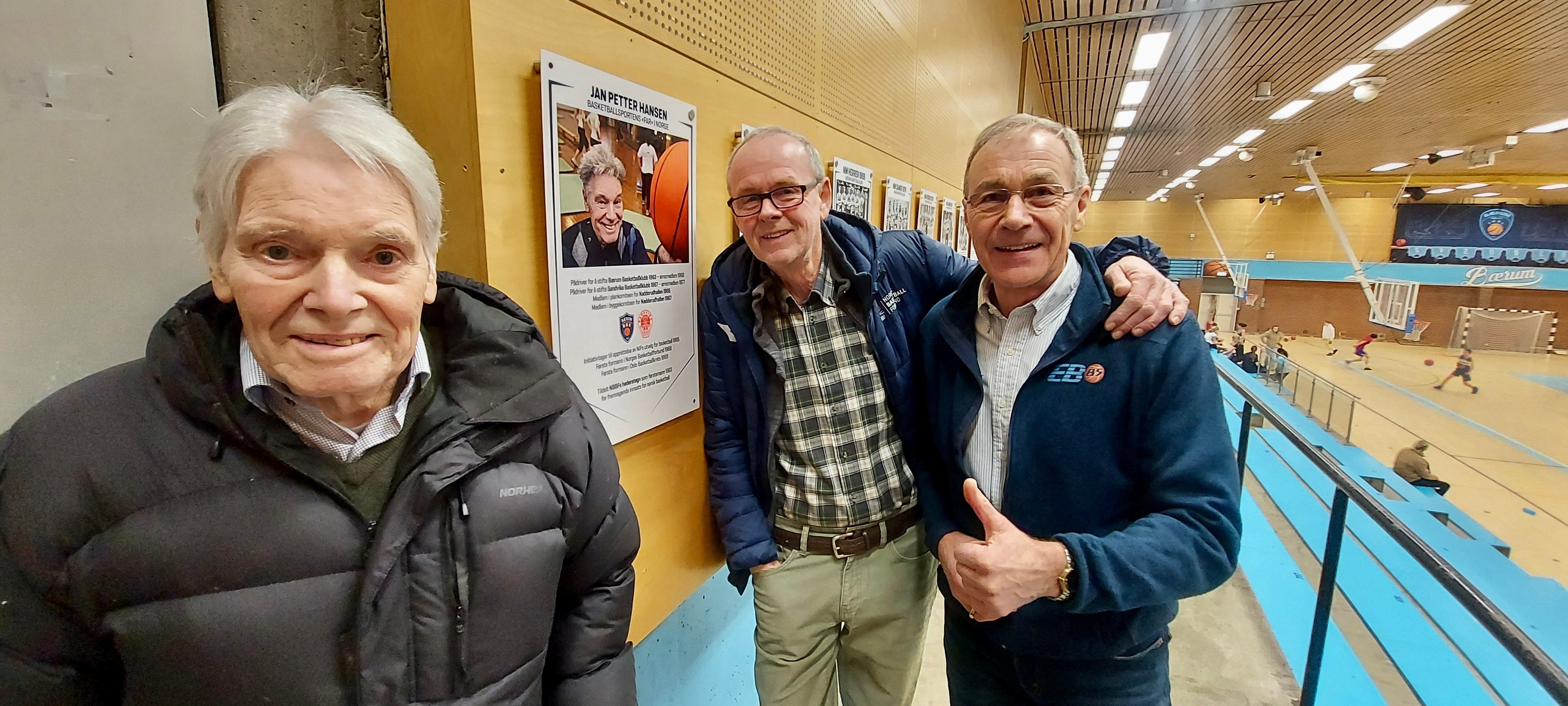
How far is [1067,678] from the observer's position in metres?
1.37

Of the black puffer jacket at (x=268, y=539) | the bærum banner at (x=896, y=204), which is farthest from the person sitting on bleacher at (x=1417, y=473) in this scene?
the black puffer jacket at (x=268, y=539)

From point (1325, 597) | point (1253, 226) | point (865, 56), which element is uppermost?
point (1253, 226)

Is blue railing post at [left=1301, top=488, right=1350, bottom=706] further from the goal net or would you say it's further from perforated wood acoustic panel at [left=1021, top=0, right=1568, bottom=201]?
the goal net

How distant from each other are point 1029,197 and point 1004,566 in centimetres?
81

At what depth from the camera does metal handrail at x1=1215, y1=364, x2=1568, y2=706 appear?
1.26m

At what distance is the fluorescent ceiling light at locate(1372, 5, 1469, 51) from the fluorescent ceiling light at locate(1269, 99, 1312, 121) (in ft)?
7.98

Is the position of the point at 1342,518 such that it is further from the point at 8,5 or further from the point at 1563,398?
the point at 1563,398

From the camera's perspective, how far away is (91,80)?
0.93m

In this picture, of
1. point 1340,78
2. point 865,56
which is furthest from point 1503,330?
point 865,56

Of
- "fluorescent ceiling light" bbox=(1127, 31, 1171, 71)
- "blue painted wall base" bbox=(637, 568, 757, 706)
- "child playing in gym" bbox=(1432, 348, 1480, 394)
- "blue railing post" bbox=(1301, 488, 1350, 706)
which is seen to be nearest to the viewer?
"blue painted wall base" bbox=(637, 568, 757, 706)

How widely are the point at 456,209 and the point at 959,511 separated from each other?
1.40 m

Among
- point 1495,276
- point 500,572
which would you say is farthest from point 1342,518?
point 1495,276

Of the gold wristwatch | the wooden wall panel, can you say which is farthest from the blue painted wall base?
the wooden wall panel

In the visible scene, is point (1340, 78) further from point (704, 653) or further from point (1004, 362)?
point (704, 653)
